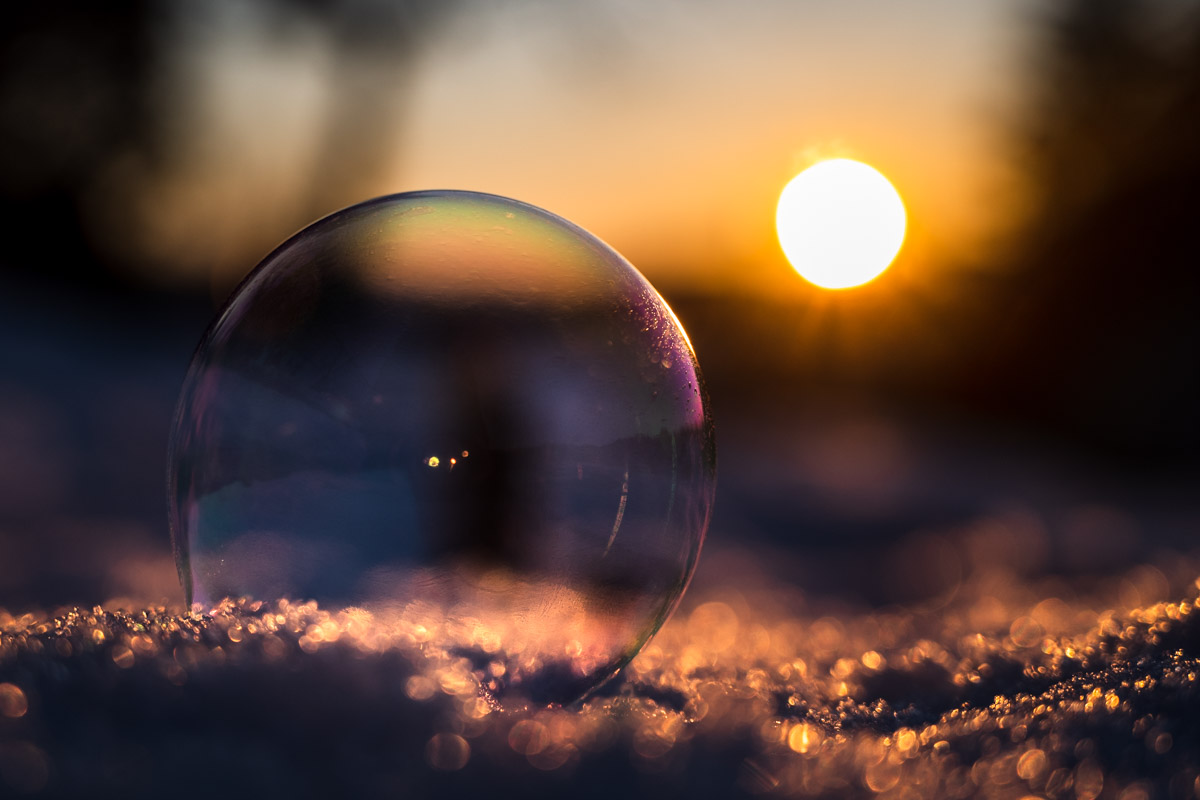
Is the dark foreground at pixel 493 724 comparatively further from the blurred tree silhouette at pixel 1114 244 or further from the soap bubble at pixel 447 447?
the blurred tree silhouette at pixel 1114 244

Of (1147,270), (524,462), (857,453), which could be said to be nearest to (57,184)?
(857,453)

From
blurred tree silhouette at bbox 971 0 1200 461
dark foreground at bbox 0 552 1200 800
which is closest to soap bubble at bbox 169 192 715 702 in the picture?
dark foreground at bbox 0 552 1200 800

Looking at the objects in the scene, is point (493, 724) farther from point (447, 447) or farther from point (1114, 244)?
point (1114, 244)

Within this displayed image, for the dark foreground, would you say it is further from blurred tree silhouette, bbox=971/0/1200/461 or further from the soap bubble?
blurred tree silhouette, bbox=971/0/1200/461

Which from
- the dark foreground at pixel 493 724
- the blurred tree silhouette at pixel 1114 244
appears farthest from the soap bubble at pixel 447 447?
the blurred tree silhouette at pixel 1114 244

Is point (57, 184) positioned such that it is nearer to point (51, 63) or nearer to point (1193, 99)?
point (51, 63)

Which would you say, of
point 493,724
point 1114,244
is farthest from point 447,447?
point 1114,244
